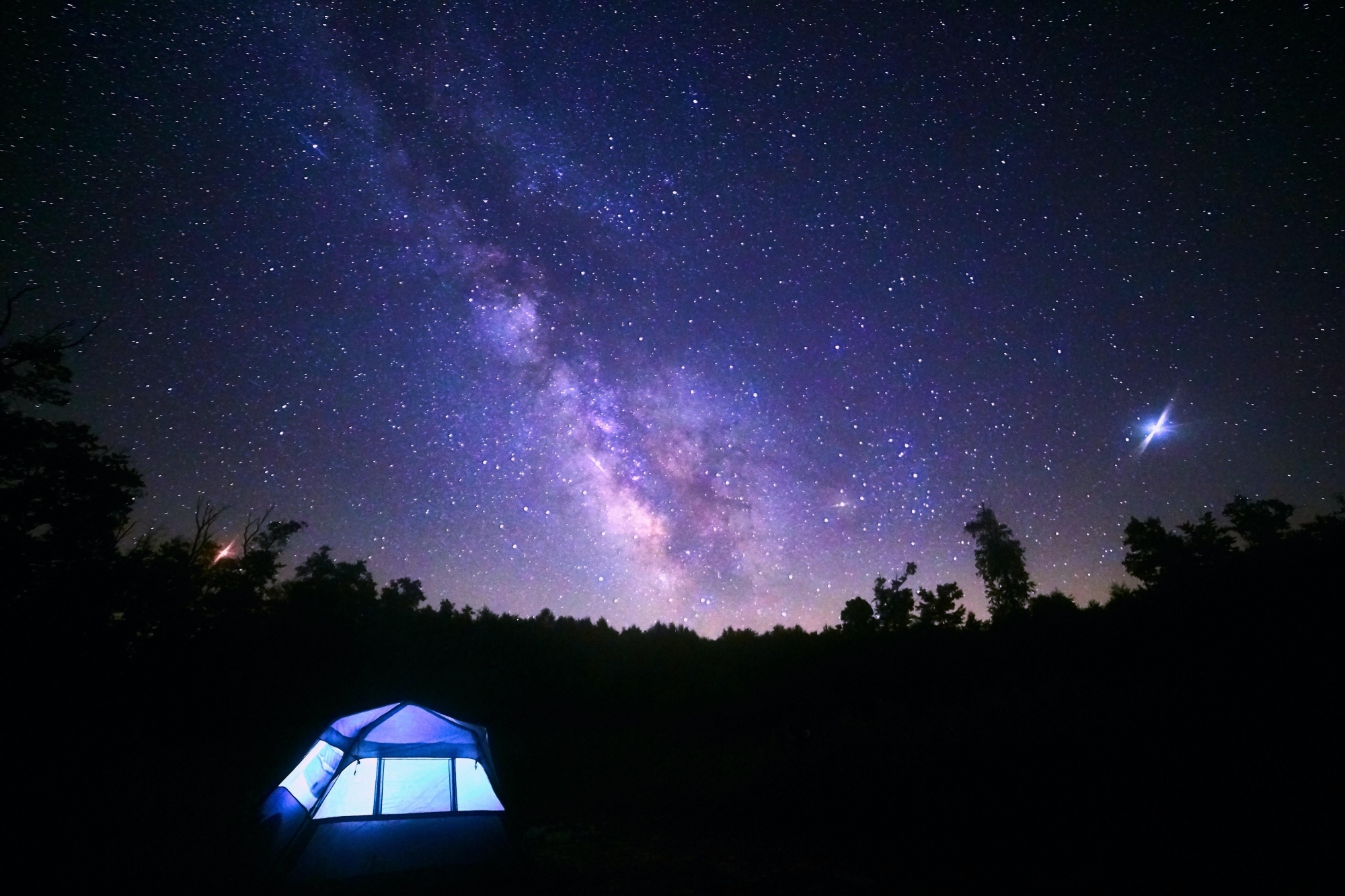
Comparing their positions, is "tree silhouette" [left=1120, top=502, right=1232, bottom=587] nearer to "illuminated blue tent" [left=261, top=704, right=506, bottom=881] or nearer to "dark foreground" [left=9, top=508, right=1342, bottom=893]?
"dark foreground" [left=9, top=508, right=1342, bottom=893]

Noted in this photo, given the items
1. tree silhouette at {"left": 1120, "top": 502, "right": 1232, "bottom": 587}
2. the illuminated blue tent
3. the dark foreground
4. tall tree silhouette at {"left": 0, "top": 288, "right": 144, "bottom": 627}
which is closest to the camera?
the illuminated blue tent

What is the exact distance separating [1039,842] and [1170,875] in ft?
5.26

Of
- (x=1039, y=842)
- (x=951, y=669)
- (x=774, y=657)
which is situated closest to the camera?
(x=1039, y=842)

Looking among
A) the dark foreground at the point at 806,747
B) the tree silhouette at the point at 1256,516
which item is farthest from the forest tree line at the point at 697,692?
the tree silhouette at the point at 1256,516

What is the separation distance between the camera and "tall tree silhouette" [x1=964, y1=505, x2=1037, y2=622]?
41.7 meters

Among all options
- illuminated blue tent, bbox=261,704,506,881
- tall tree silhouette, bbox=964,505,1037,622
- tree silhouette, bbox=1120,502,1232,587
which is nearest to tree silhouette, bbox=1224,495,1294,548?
tree silhouette, bbox=1120,502,1232,587

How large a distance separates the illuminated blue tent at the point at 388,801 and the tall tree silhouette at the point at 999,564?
44961mm

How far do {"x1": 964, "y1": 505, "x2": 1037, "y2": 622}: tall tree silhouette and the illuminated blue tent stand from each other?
1770 inches

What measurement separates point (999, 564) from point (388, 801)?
48.5m

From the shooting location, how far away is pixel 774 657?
23375 millimetres

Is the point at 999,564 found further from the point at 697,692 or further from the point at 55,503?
the point at 55,503

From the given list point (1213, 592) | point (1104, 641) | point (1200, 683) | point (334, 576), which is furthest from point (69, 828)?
point (334, 576)

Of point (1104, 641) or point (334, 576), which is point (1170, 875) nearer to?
point (1104, 641)

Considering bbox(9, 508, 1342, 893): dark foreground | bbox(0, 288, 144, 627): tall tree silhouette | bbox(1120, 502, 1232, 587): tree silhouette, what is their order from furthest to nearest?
bbox(1120, 502, 1232, 587): tree silhouette
bbox(0, 288, 144, 627): tall tree silhouette
bbox(9, 508, 1342, 893): dark foreground
